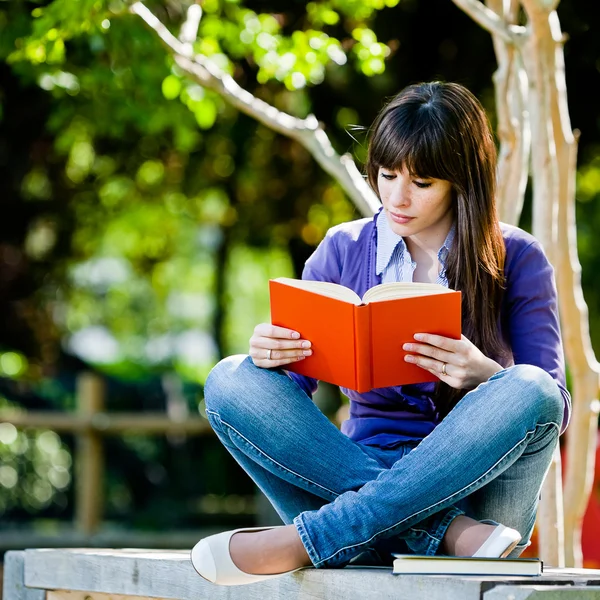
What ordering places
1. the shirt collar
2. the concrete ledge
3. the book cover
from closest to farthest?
the concrete ledge
the book cover
the shirt collar

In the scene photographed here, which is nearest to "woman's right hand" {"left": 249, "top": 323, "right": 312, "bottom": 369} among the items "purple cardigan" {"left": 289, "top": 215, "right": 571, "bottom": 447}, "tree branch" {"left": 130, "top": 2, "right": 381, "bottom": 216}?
"purple cardigan" {"left": 289, "top": 215, "right": 571, "bottom": 447}

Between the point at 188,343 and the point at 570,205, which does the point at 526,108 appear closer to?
the point at 570,205

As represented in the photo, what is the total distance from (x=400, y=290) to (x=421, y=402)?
37 centimetres

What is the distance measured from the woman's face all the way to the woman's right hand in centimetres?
37

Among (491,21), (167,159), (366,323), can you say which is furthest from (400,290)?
(167,159)

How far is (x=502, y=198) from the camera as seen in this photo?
3561 mm

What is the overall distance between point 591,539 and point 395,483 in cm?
330

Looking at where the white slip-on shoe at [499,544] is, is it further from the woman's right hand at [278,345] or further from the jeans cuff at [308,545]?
the woman's right hand at [278,345]

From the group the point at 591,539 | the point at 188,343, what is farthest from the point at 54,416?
the point at 188,343

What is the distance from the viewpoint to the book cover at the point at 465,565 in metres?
1.99

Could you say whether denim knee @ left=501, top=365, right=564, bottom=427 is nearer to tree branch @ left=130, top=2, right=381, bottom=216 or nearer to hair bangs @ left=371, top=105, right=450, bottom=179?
hair bangs @ left=371, top=105, right=450, bottom=179

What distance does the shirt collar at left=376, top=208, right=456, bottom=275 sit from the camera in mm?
2543

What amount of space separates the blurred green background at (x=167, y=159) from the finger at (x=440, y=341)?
5.73 feet

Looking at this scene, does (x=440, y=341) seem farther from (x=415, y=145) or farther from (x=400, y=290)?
(x=415, y=145)
